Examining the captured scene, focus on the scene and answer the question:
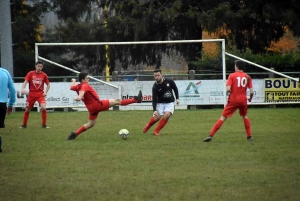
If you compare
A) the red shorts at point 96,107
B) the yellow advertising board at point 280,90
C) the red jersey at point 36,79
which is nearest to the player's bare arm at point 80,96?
the red shorts at point 96,107

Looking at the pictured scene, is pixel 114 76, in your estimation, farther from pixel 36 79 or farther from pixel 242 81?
pixel 242 81

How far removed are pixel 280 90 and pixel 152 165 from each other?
1743 cm

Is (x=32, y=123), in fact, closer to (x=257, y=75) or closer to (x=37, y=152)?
(x=37, y=152)

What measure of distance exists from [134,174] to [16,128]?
9.94 metres

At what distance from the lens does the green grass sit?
855 centimetres

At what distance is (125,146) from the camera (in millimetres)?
13867

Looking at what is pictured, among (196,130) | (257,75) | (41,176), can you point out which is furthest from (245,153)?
(257,75)

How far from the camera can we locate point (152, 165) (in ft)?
35.8

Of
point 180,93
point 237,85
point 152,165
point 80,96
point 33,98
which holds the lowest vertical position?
point 152,165

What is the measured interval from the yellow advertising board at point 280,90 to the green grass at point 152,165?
8.98 m

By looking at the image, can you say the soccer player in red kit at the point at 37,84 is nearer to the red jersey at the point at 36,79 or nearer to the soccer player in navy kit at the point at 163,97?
the red jersey at the point at 36,79

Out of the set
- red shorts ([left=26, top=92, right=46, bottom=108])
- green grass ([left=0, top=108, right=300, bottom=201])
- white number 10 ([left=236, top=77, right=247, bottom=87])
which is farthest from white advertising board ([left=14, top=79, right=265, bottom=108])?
white number 10 ([left=236, top=77, right=247, bottom=87])

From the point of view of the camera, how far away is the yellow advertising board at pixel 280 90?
90.0ft

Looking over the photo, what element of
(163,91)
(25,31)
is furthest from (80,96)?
(25,31)
